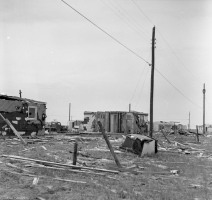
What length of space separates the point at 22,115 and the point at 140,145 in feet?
48.7

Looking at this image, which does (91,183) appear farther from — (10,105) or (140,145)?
(10,105)

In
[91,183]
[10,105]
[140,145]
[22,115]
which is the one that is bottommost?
[91,183]

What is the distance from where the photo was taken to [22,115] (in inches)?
1158

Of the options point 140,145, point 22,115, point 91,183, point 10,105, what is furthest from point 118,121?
point 91,183

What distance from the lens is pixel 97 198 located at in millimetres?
7910

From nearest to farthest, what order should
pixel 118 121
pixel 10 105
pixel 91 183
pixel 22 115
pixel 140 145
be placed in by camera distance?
1. pixel 91 183
2. pixel 140 145
3. pixel 10 105
4. pixel 22 115
5. pixel 118 121

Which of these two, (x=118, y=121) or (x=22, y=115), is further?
(x=118, y=121)

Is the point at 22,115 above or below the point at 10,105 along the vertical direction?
below

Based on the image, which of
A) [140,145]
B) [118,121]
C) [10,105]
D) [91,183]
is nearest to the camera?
[91,183]

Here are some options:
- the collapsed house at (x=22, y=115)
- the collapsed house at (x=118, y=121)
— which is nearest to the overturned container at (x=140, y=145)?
the collapsed house at (x=22, y=115)

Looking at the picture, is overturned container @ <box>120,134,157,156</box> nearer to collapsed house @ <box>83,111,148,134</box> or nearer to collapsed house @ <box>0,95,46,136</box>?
collapsed house @ <box>0,95,46,136</box>

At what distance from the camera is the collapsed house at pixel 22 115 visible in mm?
27734

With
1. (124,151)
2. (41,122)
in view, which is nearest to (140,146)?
(124,151)

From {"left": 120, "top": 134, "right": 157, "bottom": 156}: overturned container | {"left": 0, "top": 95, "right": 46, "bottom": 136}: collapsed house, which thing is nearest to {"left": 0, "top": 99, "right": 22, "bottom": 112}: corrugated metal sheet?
{"left": 0, "top": 95, "right": 46, "bottom": 136}: collapsed house
